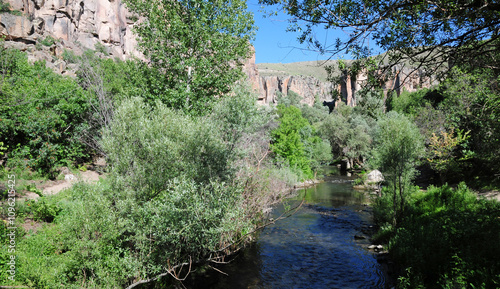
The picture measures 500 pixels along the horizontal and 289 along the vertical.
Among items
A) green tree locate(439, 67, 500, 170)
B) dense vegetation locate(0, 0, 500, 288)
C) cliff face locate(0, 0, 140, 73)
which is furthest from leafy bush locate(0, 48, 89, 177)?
green tree locate(439, 67, 500, 170)

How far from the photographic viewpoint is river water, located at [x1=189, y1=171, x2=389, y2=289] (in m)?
11.0

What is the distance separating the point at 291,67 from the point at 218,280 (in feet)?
548

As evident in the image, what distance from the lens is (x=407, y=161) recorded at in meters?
15.3

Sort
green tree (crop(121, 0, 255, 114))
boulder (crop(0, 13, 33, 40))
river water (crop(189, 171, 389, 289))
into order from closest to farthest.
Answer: river water (crop(189, 171, 389, 289)), green tree (crop(121, 0, 255, 114)), boulder (crop(0, 13, 33, 40))

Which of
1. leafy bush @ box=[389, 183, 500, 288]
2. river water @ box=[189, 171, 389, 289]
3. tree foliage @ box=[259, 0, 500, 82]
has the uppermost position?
tree foliage @ box=[259, 0, 500, 82]

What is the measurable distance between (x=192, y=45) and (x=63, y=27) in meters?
55.5

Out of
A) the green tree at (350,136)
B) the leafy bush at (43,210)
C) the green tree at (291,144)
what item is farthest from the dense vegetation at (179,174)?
the green tree at (350,136)

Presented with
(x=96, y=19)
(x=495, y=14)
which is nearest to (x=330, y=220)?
(x=495, y=14)

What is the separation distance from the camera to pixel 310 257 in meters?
13.6

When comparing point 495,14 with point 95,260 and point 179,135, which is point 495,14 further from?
point 95,260

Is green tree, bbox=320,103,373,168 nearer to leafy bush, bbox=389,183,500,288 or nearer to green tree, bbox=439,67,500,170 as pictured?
green tree, bbox=439,67,500,170

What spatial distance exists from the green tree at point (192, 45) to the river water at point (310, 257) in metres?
7.71

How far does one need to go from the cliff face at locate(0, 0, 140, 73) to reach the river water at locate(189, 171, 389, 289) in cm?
3012

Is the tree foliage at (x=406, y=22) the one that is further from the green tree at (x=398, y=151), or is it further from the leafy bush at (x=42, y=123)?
the leafy bush at (x=42, y=123)
